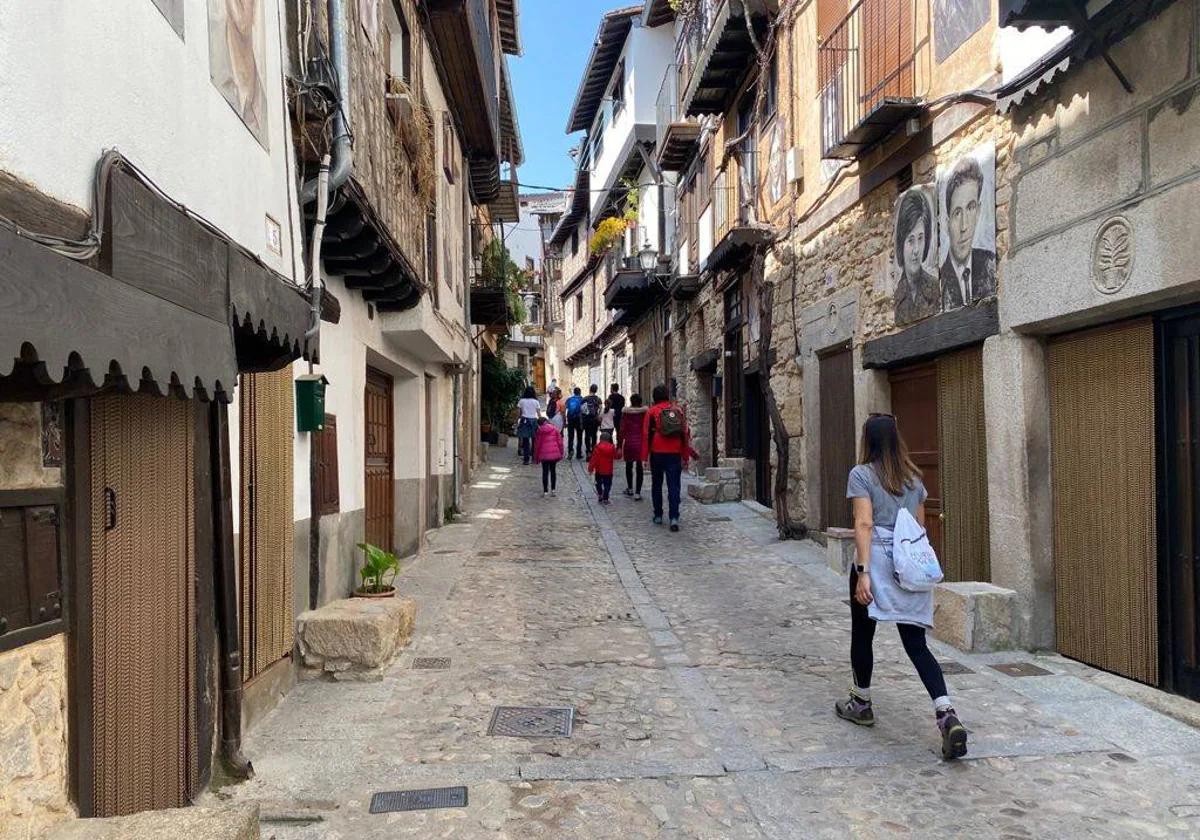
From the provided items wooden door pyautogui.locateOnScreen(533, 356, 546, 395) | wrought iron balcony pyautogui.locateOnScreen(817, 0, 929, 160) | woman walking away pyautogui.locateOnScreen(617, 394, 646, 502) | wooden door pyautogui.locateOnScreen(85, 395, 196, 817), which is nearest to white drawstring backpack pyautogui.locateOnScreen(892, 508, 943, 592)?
wooden door pyautogui.locateOnScreen(85, 395, 196, 817)

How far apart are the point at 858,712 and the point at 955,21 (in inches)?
213

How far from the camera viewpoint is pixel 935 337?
707cm

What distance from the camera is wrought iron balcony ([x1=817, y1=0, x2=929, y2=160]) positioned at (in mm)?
7590

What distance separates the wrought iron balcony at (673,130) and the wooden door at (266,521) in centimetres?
1261

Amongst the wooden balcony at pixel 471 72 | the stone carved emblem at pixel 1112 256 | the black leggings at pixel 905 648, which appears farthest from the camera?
the wooden balcony at pixel 471 72

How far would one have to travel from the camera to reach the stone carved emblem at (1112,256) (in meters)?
4.87

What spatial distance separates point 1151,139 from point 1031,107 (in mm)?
1223

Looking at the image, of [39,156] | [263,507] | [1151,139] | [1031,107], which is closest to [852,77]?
[1031,107]

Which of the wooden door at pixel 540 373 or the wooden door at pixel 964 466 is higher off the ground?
the wooden door at pixel 540 373

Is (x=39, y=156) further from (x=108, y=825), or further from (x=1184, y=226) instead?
(x=1184, y=226)

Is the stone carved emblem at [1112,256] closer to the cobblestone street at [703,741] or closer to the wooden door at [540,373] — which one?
the cobblestone street at [703,741]

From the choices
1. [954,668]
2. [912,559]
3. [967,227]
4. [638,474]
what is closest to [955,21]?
[967,227]

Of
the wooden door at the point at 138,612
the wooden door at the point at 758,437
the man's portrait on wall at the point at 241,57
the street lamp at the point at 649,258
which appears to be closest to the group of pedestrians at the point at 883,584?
the wooden door at the point at 138,612

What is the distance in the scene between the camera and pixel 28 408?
2.71m
